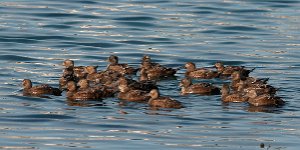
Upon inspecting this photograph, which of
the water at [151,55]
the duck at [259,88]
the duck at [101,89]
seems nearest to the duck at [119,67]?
the water at [151,55]

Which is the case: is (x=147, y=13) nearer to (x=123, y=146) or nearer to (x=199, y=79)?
(x=199, y=79)

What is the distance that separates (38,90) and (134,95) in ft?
5.45

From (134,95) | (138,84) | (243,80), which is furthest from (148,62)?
(134,95)

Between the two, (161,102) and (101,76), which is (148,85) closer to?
(101,76)

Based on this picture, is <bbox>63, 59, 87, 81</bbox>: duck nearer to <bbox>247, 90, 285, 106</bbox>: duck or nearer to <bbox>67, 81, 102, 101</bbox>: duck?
<bbox>67, 81, 102, 101</bbox>: duck

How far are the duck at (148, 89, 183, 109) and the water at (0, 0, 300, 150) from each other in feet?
0.57

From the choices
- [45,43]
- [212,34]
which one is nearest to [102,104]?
[45,43]

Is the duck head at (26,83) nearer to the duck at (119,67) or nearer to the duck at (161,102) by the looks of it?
the duck at (161,102)

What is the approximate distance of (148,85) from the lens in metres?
20.4

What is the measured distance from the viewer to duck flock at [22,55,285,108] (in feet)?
63.5

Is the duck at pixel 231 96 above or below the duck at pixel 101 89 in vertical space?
below

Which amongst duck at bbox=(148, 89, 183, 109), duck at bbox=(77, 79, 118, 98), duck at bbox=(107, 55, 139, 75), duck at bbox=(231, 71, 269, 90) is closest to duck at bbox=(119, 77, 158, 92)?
duck at bbox=(77, 79, 118, 98)

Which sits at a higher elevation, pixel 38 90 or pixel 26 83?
pixel 26 83

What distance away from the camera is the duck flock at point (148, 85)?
19359 millimetres
